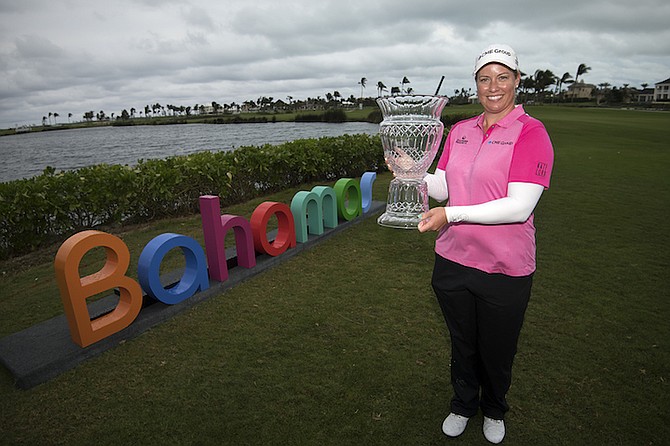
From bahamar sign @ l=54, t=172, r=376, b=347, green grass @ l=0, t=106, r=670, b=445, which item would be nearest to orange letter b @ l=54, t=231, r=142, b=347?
bahamar sign @ l=54, t=172, r=376, b=347

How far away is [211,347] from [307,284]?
1679mm

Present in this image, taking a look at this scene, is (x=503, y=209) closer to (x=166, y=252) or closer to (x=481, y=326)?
(x=481, y=326)

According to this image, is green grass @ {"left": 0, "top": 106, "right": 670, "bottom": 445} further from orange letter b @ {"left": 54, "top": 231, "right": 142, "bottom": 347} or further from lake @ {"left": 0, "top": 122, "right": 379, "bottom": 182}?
lake @ {"left": 0, "top": 122, "right": 379, "bottom": 182}

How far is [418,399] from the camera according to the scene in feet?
10.6

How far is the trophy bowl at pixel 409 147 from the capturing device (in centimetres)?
225

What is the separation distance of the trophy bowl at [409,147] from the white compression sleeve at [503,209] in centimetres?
27

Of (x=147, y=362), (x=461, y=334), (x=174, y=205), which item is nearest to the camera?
(x=461, y=334)

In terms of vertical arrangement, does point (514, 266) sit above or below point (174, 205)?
above

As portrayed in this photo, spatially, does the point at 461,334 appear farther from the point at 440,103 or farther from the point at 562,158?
the point at 562,158

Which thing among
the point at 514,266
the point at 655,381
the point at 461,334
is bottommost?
the point at 655,381

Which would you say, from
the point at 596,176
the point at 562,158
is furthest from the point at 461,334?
the point at 562,158

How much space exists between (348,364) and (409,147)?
7.34 feet

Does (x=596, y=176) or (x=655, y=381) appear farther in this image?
(x=596, y=176)

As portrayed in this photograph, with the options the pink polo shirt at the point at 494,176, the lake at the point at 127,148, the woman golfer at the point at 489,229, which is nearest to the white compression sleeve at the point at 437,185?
the woman golfer at the point at 489,229
